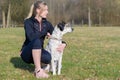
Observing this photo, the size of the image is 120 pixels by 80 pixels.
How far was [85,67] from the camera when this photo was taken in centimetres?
905

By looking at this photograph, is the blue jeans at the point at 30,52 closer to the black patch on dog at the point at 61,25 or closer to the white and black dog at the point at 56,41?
the white and black dog at the point at 56,41

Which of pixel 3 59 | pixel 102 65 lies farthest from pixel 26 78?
pixel 3 59

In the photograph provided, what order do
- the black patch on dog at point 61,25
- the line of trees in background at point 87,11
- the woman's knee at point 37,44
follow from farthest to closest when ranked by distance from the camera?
the line of trees in background at point 87,11
the black patch on dog at point 61,25
the woman's knee at point 37,44

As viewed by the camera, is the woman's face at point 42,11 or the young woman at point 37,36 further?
the woman's face at point 42,11

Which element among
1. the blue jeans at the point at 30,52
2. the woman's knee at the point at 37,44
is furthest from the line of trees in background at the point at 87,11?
the woman's knee at the point at 37,44

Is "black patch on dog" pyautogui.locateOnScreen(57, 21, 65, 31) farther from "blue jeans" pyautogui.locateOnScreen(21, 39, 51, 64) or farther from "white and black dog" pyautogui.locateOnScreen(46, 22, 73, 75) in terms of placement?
"blue jeans" pyautogui.locateOnScreen(21, 39, 51, 64)

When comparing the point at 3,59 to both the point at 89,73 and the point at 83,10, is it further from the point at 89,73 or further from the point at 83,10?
the point at 83,10

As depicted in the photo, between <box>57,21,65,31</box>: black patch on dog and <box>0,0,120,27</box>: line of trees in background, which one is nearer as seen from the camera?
<box>57,21,65,31</box>: black patch on dog

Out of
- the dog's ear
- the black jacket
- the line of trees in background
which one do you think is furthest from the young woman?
the line of trees in background

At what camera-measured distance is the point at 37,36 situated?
7566mm

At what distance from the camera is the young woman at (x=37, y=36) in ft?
24.4

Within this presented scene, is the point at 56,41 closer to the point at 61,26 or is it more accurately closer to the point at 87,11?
the point at 61,26

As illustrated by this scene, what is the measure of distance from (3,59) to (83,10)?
72.9 meters

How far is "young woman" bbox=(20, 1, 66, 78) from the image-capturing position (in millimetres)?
7430
